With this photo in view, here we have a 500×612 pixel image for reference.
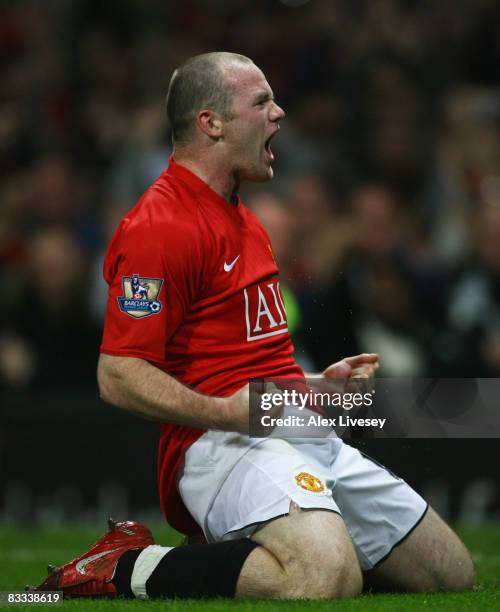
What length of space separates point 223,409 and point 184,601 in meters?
0.63

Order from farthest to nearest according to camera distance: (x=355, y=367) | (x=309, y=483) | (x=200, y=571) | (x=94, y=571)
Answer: (x=355, y=367), (x=94, y=571), (x=309, y=483), (x=200, y=571)

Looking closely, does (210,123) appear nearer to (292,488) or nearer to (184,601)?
(292,488)

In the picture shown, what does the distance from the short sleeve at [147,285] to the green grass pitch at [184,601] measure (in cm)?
83

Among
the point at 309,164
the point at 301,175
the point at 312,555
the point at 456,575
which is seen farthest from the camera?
the point at 309,164

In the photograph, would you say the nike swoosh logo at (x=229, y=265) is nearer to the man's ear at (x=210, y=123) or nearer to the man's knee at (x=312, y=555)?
the man's ear at (x=210, y=123)

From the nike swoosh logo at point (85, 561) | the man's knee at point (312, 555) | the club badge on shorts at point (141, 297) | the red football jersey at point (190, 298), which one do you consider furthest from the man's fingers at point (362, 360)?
the nike swoosh logo at point (85, 561)

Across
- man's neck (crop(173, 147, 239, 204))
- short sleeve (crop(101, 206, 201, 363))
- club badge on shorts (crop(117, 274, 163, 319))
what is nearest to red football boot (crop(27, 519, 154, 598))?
short sleeve (crop(101, 206, 201, 363))

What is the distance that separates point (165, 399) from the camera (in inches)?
175

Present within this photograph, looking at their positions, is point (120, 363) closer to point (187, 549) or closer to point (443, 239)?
point (187, 549)

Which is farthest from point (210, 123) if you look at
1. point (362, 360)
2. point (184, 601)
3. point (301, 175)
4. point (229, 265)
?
point (301, 175)

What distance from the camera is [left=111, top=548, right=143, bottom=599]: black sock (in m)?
4.56

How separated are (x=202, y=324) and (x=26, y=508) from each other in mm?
3983

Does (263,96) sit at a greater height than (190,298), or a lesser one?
greater

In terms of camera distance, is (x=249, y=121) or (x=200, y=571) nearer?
(x=200, y=571)
